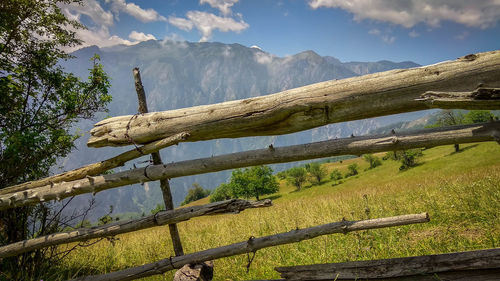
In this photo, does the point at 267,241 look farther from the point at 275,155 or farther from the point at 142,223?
the point at 142,223

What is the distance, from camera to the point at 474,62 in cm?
242

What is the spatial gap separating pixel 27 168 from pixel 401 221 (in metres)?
8.37

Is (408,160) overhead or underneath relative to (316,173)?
overhead

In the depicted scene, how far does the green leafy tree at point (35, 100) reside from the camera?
6012 millimetres

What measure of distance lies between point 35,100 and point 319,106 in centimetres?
833

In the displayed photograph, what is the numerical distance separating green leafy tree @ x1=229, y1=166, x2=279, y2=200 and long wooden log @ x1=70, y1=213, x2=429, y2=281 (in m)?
58.4

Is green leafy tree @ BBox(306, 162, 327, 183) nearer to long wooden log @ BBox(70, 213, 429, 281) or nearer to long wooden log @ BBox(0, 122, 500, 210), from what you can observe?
long wooden log @ BBox(70, 213, 429, 281)

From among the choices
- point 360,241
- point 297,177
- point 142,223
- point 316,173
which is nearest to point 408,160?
point 316,173

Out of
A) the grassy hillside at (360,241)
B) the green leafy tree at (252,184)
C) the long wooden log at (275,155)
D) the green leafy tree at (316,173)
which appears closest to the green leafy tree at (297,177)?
the green leafy tree at (316,173)

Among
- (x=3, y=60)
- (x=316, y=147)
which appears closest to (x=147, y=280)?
(x=316, y=147)

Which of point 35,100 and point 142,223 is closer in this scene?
point 142,223

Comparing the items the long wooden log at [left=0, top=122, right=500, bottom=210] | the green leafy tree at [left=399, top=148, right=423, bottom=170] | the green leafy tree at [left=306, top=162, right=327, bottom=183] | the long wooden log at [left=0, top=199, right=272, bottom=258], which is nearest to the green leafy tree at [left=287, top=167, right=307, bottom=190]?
the green leafy tree at [left=306, top=162, right=327, bottom=183]

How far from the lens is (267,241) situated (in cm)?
333

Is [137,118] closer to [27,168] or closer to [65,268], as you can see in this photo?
[65,268]
